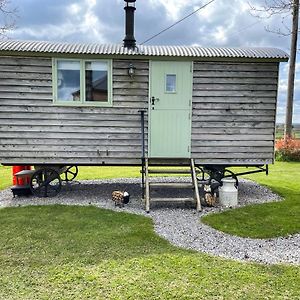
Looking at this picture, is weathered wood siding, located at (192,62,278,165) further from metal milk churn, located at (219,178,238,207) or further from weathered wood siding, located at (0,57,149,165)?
weathered wood siding, located at (0,57,149,165)

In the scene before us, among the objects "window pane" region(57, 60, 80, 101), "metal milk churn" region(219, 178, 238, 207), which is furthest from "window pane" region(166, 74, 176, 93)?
"metal milk churn" region(219, 178, 238, 207)

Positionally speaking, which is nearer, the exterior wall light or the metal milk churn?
the metal milk churn

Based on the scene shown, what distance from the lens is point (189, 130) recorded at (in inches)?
297

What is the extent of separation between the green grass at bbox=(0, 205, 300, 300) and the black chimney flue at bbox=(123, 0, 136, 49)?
422 cm

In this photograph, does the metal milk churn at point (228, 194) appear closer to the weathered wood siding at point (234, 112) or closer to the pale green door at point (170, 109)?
the weathered wood siding at point (234, 112)

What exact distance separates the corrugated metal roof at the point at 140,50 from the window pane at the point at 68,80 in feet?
1.03

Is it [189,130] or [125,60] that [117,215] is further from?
[125,60]

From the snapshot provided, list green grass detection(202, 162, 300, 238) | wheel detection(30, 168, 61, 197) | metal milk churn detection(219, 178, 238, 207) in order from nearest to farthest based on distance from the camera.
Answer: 1. green grass detection(202, 162, 300, 238)
2. metal milk churn detection(219, 178, 238, 207)
3. wheel detection(30, 168, 61, 197)

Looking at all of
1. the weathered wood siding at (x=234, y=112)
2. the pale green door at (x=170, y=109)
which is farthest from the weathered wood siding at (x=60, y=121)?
the weathered wood siding at (x=234, y=112)

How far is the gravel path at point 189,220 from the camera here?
15.1ft

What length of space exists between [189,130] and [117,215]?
2.55 m

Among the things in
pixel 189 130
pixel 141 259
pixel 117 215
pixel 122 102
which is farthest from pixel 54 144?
pixel 141 259

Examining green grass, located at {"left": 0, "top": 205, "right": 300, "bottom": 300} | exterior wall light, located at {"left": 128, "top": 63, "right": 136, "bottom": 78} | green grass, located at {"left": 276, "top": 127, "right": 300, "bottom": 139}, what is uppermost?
exterior wall light, located at {"left": 128, "top": 63, "right": 136, "bottom": 78}

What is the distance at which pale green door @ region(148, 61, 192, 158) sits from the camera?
24.4 ft
